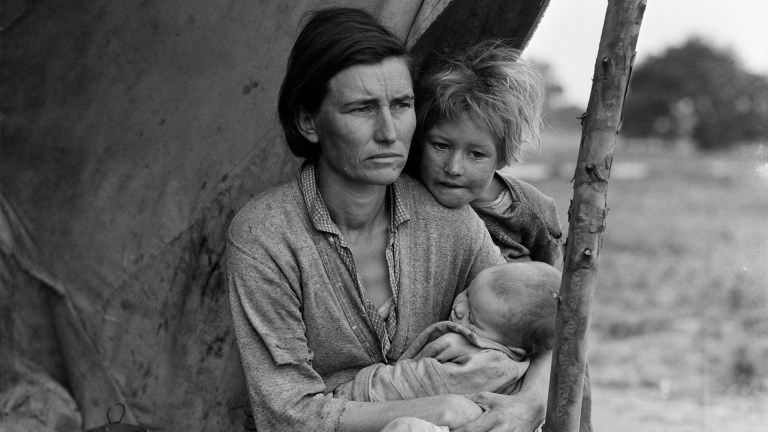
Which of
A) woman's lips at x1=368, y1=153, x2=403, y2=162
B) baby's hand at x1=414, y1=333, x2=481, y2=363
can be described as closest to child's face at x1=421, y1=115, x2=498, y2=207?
woman's lips at x1=368, y1=153, x2=403, y2=162

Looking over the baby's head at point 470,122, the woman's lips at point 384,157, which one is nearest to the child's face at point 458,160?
the baby's head at point 470,122

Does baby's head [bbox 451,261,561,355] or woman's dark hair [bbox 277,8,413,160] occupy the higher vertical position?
woman's dark hair [bbox 277,8,413,160]

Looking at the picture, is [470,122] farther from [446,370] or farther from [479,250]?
[446,370]

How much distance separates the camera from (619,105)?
7.45 feet

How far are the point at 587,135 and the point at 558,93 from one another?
1948 centimetres

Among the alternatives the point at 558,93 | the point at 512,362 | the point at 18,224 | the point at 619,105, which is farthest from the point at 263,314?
the point at 558,93

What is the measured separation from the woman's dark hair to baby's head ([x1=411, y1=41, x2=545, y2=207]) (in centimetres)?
20

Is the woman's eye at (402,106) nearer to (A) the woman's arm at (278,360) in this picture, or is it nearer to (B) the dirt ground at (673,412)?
(A) the woman's arm at (278,360)

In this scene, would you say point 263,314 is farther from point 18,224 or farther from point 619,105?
point 18,224

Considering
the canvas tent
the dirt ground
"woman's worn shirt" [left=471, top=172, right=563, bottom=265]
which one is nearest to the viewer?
"woman's worn shirt" [left=471, top=172, right=563, bottom=265]

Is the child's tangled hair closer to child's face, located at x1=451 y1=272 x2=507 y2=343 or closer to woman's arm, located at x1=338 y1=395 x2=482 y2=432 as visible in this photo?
child's face, located at x1=451 y1=272 x2=507 y2=343

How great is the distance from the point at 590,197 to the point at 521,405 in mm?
626

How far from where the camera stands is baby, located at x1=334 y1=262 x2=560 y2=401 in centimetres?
251

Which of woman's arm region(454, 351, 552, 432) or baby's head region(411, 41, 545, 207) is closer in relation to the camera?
woman's arm region(454, 351, 552, 432)
